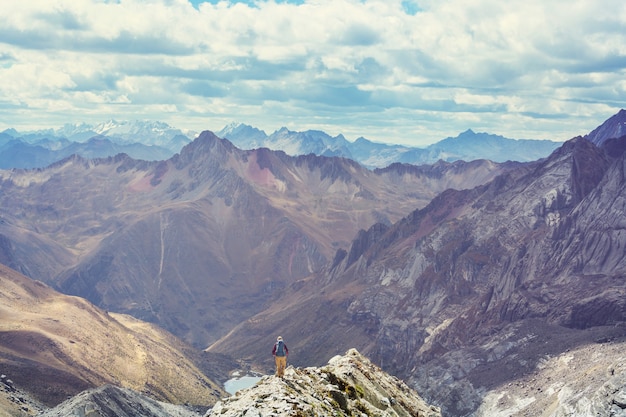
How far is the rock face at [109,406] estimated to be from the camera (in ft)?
481

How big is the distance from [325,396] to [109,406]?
332 ft

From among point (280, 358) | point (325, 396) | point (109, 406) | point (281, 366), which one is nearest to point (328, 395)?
point (325, 396)

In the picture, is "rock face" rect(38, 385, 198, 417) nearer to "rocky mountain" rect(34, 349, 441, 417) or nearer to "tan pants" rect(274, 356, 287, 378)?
"rocky mountain" rect(34, 349, 441, 417)

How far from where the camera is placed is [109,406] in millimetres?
156750

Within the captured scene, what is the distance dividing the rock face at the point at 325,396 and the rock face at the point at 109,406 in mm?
69615

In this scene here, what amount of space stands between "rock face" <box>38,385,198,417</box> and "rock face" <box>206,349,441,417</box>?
6962 cm

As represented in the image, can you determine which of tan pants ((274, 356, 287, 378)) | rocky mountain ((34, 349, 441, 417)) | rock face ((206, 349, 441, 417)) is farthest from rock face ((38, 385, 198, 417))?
tan pants ((274, 356, 287, 378))

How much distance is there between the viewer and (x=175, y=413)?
19150cm

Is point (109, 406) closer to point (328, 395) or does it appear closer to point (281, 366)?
point (281, 366)

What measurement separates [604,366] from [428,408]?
9301cm

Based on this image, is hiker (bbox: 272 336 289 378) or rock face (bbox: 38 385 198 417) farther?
rock face (bbox: 38 385 198 417)

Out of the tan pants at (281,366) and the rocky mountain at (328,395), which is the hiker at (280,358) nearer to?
the tan pants at (281,366)

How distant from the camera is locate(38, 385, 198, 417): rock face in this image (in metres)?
146

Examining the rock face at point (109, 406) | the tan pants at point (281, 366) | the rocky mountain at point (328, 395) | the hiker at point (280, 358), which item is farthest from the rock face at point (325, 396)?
the rock face at point (109, 406)
